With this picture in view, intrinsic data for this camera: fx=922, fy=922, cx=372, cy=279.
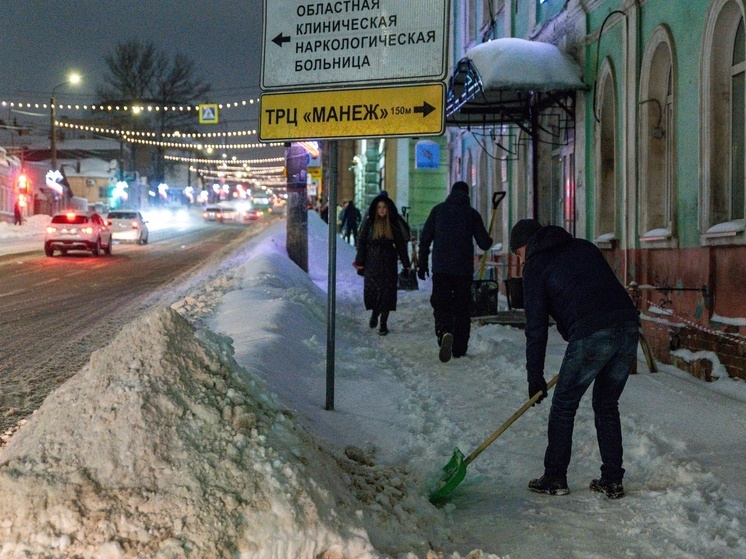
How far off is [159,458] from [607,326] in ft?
8.13

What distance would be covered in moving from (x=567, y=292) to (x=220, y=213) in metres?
75.2

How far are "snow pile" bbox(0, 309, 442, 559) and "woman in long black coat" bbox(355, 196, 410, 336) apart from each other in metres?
7.33

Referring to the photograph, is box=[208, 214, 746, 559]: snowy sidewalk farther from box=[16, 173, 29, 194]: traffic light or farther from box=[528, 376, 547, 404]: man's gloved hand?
box=[16, 173, 29, 194]: traffic light

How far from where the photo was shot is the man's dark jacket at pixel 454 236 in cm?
994

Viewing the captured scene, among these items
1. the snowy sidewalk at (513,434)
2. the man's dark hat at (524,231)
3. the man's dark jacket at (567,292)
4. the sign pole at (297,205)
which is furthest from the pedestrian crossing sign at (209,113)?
the man's dark jacket at (567,292)

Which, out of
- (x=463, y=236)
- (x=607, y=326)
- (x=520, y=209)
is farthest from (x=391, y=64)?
(x=520, y=209)

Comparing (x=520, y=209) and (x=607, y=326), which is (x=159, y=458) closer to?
(x=607, y=326)

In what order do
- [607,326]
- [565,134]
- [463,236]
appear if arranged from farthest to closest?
[565,134], [463,236], [607,326]

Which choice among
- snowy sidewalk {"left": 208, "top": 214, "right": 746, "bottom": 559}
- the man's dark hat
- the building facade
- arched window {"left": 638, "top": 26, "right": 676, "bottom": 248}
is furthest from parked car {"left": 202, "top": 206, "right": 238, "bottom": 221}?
the man's dark hat

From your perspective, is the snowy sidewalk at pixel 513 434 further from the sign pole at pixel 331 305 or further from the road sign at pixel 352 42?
the road sign at pixel 352 42

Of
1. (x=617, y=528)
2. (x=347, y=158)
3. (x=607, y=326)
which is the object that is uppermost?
(x=347, y=158)

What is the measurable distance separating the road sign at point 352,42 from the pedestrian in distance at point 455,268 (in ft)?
12.0

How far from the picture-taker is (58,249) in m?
29.1

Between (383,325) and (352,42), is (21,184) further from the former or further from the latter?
(352,42)
